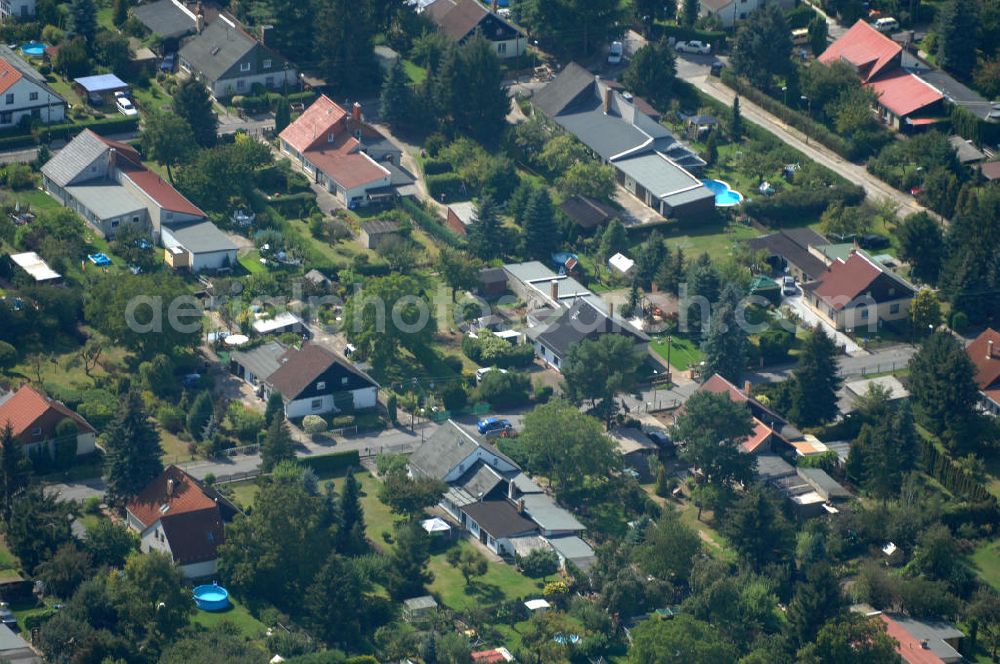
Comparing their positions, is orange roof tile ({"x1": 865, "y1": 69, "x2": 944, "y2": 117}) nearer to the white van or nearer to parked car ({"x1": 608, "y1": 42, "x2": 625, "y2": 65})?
the white van

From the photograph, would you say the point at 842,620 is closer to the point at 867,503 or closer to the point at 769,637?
the point at 769,637

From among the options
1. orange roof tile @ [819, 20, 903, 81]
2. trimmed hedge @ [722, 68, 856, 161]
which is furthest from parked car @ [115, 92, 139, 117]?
orange roof tile @ [819, 20, 903, 81]

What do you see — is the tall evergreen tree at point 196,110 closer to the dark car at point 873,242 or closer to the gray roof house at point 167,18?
the gray roof house at point 167,18

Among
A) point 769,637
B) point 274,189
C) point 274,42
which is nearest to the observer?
point 769,637

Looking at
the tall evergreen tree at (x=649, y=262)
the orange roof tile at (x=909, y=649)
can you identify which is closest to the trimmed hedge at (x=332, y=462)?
the tall evergreen tree at (x=649, y=262)

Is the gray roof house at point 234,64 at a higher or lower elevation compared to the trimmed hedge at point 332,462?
higher

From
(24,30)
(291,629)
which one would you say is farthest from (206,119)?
(291,629)
